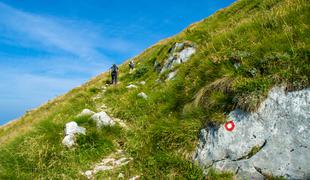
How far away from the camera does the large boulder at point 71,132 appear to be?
24.0 ft

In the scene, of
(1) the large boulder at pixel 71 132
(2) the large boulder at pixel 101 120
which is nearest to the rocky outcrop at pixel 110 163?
(1) the large boulder at pixel 71 132

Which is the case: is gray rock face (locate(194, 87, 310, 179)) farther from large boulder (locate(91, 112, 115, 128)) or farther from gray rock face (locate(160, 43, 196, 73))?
gray rock face (locate(160, 43, 196, 73))

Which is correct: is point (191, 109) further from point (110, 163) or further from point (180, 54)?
point (180, 54)

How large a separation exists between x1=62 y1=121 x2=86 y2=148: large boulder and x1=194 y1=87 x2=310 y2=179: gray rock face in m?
3.79

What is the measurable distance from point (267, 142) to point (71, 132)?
5.41m

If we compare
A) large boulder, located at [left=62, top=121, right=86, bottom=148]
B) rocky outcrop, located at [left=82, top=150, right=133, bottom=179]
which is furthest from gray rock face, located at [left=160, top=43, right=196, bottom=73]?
rocky outcrop, located at [left=82, top=150, right=133, bottom=179]

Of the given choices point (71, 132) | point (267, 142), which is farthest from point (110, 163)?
point (267, 142)

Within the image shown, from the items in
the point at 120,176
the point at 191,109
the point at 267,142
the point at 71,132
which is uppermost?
the point at 71,132

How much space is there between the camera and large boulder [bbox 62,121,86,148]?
24.0ft

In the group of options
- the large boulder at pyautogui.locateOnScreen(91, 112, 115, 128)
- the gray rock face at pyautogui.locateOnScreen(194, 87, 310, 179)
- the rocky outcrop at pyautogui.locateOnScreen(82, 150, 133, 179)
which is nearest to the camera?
the gray rock face at pyautogui.locateOnScreen(194, 87, 310, 179)

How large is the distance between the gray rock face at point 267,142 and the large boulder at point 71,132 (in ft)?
12.4

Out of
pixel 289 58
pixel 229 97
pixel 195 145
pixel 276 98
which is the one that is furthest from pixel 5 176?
pixel 289 58

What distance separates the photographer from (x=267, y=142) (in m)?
4.86

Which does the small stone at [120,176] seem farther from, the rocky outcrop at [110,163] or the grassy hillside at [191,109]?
the rocky outcrop at [110,163]
